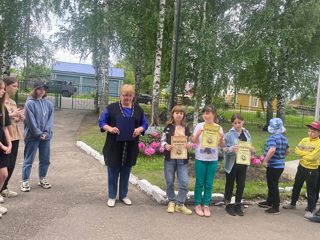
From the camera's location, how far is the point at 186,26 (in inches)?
434

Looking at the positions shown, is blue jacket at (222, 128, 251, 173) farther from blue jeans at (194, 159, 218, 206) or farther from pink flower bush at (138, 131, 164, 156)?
pink flower bush at (138, 131, 164, 156)

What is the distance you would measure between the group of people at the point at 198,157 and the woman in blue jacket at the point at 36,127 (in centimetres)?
116

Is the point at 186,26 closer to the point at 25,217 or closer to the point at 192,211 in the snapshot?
the point at 192,211

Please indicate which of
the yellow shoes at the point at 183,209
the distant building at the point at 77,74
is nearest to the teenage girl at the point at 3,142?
the yellow shoes at the point at 183,209

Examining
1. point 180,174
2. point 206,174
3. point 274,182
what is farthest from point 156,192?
point 274,182

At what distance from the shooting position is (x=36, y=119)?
4.40 m

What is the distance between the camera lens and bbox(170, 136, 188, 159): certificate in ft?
13.0

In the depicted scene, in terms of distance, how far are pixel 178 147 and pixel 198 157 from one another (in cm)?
37

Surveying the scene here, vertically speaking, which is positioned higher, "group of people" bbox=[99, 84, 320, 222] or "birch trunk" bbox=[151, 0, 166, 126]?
"birch trunk" bbox=[151, 0, 166, 126]

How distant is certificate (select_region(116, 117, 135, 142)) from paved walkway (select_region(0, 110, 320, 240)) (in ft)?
3.48

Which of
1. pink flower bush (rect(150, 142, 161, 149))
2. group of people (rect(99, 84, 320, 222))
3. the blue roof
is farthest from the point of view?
the blue roof

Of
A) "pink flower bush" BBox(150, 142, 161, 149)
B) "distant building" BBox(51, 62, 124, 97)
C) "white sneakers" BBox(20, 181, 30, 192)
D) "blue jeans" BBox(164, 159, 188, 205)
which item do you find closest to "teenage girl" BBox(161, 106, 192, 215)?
"blue jeans" BBox(164, 159, 188, 205)

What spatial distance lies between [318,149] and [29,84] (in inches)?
725

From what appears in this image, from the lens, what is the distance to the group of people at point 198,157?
4.02 metres
